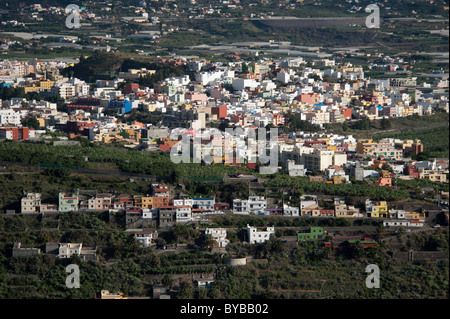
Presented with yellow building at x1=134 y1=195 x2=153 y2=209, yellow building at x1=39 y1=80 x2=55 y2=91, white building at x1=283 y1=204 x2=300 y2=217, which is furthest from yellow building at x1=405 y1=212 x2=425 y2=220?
yellow building at x1=39 y1=80 x2=55 y2=91

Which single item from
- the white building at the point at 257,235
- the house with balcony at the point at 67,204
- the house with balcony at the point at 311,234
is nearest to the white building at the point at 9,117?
the house with balcony at the point at 67,204

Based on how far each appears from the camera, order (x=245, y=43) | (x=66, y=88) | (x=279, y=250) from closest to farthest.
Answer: (x=279, y=250) < (x=66, y=88) < (x=245, y=43)

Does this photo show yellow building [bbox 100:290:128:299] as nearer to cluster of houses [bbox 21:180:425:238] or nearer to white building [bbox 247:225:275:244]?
cluster of houses [bbox 21:180:425:238]

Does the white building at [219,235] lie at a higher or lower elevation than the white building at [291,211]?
lower

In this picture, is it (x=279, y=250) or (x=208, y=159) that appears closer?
(x=279, y=250)

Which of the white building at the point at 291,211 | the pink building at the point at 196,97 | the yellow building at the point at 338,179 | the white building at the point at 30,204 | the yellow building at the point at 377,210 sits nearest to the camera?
the white building at the point at 30,204

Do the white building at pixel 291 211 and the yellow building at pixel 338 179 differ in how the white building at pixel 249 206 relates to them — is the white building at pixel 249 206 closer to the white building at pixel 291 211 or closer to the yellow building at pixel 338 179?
the white building at pixel 291 211

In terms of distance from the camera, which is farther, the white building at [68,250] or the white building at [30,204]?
the white building at [30,204]

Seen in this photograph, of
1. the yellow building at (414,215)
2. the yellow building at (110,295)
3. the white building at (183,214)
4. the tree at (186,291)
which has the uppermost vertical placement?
the white building at (183,214)

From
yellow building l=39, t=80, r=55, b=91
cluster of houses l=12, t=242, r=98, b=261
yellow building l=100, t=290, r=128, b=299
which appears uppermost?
→ yellow building l=39, t=80, r=55, b=91

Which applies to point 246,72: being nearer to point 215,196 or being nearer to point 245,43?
point 245,43

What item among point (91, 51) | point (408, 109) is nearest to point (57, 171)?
point (408, 109)
